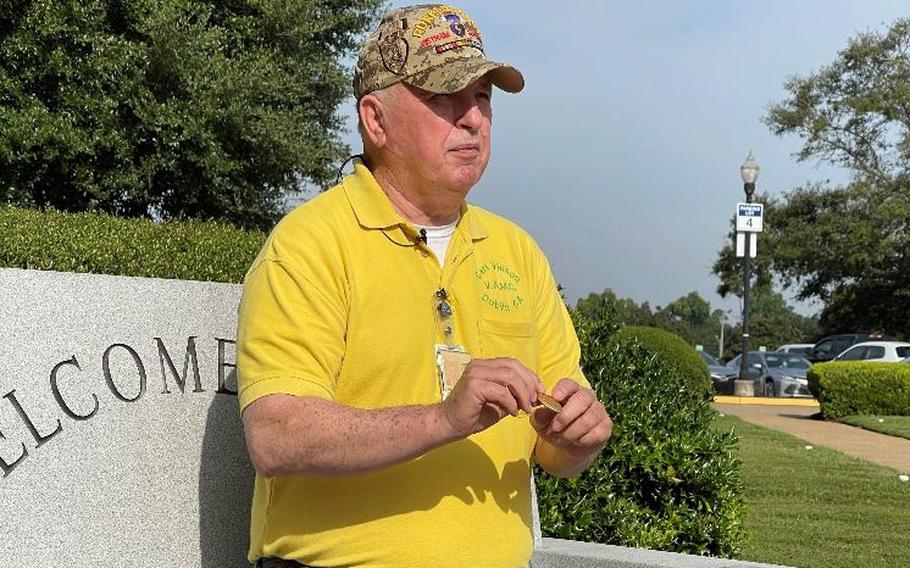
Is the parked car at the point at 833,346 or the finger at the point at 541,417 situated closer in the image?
the finger at the point at 541,417

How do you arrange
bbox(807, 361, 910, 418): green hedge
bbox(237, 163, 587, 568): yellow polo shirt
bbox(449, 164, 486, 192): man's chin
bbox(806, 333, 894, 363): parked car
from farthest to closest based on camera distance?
1. bbox(806, 333, 894, 363): parked car
2. bbox(807, 361, 910, 418): green hedge
3. bbox(449, 164, 486, 192): man's chin
4. bbox(237, 163, 587, 568): yellow polo shirt

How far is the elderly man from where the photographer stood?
6.75ft

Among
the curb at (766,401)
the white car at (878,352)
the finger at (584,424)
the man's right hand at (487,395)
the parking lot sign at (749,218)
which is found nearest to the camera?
the man's right hand at (487,395)

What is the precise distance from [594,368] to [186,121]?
1367cm

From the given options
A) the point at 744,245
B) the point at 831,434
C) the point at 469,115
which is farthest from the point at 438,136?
the point at 744,245

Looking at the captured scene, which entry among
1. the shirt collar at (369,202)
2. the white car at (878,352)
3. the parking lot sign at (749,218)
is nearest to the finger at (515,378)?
the shirt collar at (369,202)

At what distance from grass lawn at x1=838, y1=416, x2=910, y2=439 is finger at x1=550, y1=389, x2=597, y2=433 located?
47.1 ft

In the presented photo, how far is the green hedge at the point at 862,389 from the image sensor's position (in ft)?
61.4

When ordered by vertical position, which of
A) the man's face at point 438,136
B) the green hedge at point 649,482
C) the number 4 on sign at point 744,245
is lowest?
the green hedge at point 649,482

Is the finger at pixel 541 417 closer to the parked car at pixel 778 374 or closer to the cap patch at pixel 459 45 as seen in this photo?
the cap patch at pixel 459 45

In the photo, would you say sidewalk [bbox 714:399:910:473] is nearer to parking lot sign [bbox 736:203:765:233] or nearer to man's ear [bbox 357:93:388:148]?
parking lot sign [bbox 736:203:765:233]

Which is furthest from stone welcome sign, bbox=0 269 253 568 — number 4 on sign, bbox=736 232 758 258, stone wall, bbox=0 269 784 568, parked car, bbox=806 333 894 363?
parked car, bbox=806 333 894 363

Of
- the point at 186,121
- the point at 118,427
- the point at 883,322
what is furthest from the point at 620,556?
the point at 883,322

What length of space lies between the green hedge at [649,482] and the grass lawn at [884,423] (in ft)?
36.3
